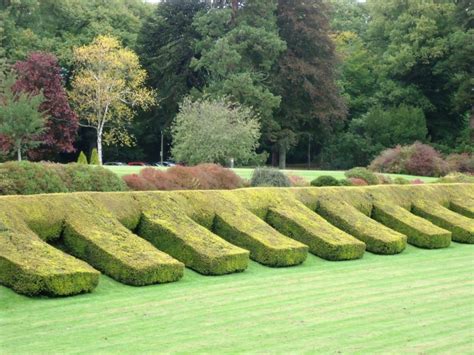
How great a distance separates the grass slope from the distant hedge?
4913 millimetres

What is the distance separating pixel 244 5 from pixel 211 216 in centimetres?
3681


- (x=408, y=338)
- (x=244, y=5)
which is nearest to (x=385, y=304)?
Answer: (x=408, y=338)

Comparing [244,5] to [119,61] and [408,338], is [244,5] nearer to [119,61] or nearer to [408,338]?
[119,61]

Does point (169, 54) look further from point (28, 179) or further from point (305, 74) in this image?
point (28, 179)

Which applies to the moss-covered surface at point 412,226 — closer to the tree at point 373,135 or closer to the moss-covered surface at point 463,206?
the moss-covered surface at point 463,206

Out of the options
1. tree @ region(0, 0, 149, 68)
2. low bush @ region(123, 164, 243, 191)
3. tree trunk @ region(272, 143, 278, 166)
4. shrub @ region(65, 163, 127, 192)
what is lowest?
tree trunk @ region(272, 143, 278, 166)

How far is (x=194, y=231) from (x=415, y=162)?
26.6 metres

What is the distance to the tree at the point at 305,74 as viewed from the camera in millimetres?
49500

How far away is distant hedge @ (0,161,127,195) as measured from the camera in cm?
1614

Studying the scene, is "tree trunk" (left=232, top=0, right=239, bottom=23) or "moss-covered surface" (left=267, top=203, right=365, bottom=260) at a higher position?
"tree trunk" (left=232, top=0, right=239, bottom=23)

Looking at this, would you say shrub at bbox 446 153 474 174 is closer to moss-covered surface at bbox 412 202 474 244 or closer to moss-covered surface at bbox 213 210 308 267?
moss-covered surface at bbox 412 202 474 244

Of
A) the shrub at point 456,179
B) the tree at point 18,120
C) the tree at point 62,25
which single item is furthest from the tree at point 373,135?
the tree at point 18,120

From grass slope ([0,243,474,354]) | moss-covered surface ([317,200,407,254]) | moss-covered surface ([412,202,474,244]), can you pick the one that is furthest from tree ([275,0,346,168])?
grass slope ([0,243,474,354])

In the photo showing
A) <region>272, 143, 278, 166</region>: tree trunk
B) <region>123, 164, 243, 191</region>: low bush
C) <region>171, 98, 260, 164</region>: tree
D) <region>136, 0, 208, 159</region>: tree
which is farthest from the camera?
<region>272, 143, 278, 166</region>: tree trunk
